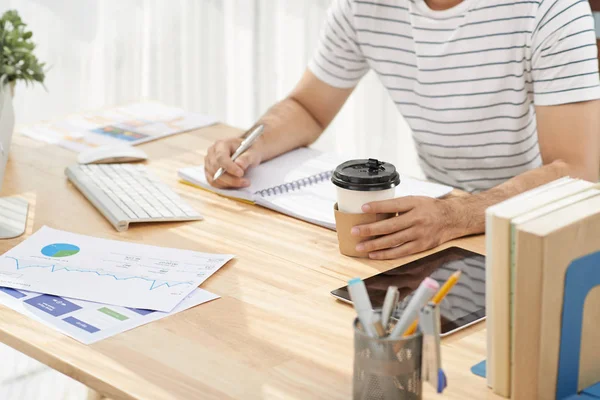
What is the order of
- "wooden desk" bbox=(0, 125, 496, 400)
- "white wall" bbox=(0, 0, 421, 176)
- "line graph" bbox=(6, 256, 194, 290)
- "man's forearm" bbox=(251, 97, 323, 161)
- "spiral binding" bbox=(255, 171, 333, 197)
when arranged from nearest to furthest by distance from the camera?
"wooden desk" bbox=(0, 125, 496, 400), "line graph" bbox=(6, 256, 194, 290), "spiral binding" bbox=(255, 171, 333, 197), "man's forearm" bbox=(251, 97, 323, 161), "white wall" bbox=(0, 0, 421, 176)

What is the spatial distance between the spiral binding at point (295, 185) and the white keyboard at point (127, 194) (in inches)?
5.8

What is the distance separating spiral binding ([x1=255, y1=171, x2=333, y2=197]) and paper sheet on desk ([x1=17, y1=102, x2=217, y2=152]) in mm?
467

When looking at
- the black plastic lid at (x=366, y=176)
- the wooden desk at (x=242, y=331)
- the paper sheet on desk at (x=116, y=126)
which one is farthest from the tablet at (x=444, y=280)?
the paper sheet on desk at (x=116, y=126)

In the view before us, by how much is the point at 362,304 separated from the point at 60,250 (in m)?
0.65

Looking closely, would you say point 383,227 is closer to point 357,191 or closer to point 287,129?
point 357,191

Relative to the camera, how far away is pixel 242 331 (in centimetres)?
109

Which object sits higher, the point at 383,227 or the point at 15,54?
the point at 15,54

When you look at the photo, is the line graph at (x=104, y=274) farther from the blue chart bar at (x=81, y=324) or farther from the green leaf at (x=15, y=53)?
the green leaf at (x=15, y=53)

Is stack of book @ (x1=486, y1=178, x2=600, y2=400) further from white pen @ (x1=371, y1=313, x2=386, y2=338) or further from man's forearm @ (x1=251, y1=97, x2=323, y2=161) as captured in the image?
man's forearm @ (x1=251, y1=97, x2=323, y2=161)

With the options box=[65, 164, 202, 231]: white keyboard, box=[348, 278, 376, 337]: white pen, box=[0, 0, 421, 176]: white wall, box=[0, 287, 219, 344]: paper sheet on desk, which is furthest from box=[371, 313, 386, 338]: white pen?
box=[0, 0, 421, 176]: white wall

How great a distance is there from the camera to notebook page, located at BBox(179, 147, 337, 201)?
160 cm

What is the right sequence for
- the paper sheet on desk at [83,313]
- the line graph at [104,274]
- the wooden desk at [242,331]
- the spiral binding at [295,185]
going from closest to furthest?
1. the wooden desk at [242,331]
2. the paper sheet on desk at [83,313]
3. the line graph at [104,274]
4. the spiral binding at [295,185]

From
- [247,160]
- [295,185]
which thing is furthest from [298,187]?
[247,160]

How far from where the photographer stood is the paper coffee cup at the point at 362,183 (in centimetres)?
128
